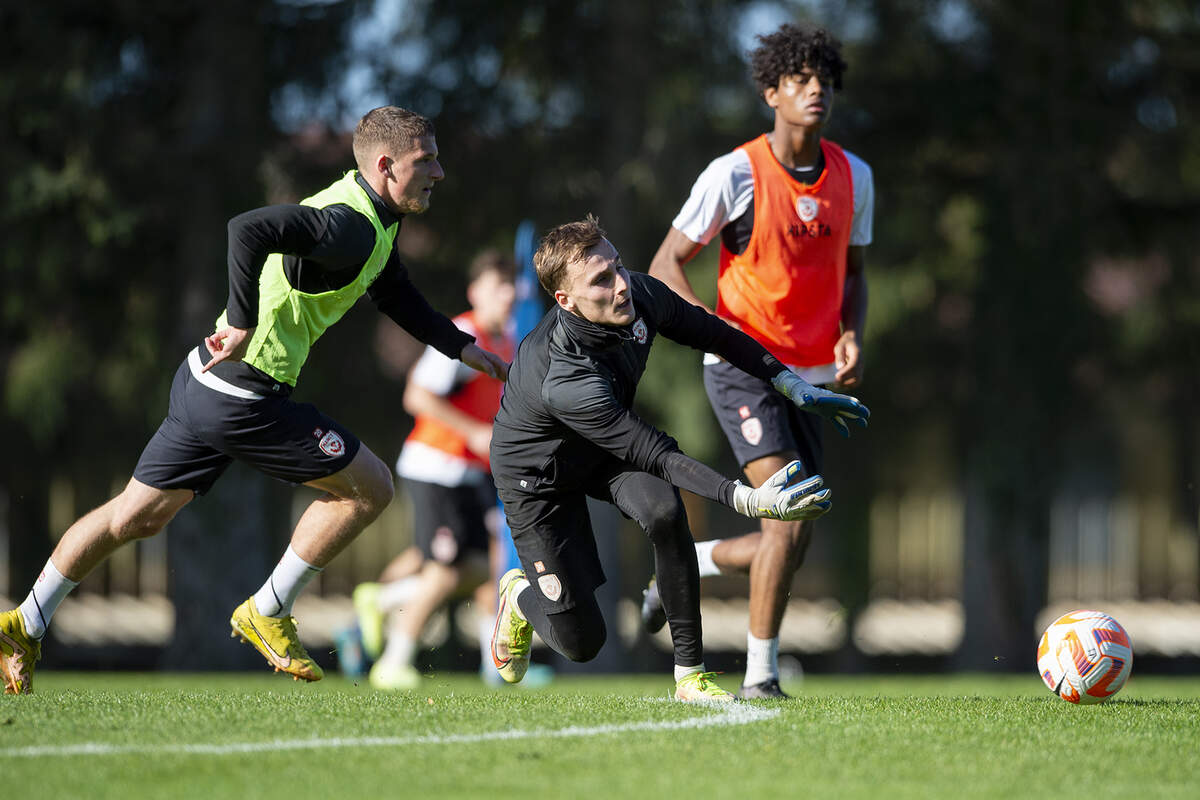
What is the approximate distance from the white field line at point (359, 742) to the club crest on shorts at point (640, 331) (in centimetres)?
139

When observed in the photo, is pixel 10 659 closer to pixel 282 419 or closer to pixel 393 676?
pixel 282 419

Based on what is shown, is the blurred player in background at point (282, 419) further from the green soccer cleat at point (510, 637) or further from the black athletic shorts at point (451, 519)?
the black athletic shorts at point (451, 519)

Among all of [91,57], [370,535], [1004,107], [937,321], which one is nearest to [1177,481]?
[937,321]

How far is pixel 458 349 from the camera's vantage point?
19.9ft

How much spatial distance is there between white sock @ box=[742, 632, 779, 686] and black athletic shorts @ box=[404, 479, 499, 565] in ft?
10.9

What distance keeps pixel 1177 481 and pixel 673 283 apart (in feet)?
65.8

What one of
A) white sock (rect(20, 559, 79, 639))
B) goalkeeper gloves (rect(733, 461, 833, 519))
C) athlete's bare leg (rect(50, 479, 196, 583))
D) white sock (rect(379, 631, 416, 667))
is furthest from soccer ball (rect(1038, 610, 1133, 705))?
white sock (rect(379, 631, 416, 667))

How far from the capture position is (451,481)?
928 centimetres

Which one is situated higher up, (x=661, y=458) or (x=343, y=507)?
(x=661, y=458)

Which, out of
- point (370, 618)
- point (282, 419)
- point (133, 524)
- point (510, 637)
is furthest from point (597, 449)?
point (370, 618)

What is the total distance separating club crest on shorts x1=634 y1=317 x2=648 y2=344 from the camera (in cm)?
529

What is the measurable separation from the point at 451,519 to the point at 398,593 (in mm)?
823

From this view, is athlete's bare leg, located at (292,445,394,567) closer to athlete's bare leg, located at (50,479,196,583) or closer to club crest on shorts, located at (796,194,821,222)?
athlete's bare leg, located at (50,479,196,583)

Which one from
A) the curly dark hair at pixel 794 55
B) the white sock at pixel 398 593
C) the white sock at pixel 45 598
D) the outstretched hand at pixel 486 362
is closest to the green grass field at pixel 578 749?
the white sock at pixel 45 598
